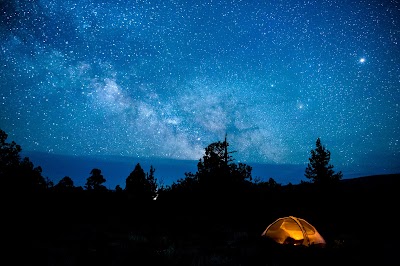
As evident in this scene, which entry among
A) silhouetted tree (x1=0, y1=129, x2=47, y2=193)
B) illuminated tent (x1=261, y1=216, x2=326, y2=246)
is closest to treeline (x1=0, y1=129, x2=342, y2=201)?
silhouetted tree (x1=0, y1=129, x2=47, y2=193)

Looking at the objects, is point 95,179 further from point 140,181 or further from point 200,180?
point 200,180

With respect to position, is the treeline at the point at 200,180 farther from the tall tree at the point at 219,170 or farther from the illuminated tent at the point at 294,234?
the illuminated tent at the point at 294,234

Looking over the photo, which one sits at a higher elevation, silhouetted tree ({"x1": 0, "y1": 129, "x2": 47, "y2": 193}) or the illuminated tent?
silhouetted tree ({"x1": 0, "y1": 129, "x2": 47, "y2": 193})

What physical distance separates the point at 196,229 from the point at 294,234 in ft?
25.5

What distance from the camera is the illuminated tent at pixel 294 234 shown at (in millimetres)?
12023

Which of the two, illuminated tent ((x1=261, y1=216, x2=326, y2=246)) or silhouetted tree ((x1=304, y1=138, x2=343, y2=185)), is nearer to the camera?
illuminated tent ((x1=261, y1=216, x2=326, y2=246))

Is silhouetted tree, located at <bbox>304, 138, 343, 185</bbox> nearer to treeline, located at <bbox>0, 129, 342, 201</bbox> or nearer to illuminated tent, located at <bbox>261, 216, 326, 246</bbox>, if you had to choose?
treeline, located at <bbox>0, 129, 342, 201</bbox>

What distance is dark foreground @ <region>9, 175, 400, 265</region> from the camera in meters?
9.50

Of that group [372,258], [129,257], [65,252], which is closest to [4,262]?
[65,252]

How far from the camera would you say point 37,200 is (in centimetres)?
1878

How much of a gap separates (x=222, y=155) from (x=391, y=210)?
56.4 feet

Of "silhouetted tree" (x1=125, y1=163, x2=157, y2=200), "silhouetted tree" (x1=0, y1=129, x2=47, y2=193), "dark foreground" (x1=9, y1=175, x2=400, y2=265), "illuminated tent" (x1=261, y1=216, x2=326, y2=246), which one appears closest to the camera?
"dark foreground" (x1=9, y1=175, x2=400, y2=265)

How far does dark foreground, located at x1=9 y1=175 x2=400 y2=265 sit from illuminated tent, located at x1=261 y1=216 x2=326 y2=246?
2.68 feet

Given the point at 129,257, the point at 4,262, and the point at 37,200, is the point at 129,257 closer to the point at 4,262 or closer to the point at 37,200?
the point at 4,262
